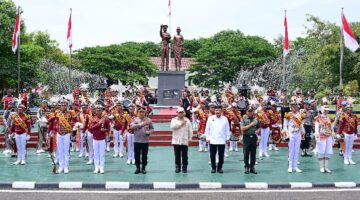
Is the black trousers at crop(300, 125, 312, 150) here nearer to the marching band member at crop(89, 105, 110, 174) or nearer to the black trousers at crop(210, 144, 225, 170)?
the black trousers at crop(210, 144, 225, 170)

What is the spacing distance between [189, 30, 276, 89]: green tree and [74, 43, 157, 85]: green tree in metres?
7.68

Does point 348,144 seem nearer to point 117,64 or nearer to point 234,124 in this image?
point 234,124

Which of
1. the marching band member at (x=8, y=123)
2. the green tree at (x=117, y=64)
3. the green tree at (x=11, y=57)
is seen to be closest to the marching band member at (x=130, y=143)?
the marching band member at (x=8, y=123)

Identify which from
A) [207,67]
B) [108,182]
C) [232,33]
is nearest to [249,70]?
[207,67]

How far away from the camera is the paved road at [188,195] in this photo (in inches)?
389

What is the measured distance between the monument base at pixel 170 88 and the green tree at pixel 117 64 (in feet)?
134

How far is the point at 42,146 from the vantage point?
56.0 ft

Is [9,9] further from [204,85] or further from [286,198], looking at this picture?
[286,198]

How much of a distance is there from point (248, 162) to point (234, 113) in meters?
3.19

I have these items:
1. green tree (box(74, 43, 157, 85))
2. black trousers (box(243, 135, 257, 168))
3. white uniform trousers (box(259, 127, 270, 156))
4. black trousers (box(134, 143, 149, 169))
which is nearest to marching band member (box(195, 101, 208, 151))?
white uniform trousers (box(259, 127, 270, 156))

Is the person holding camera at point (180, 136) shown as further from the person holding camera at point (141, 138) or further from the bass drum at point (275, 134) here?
the bass drum at point (275, 134)

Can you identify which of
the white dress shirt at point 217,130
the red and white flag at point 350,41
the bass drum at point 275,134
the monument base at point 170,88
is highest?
the red and white flag at point 350,41

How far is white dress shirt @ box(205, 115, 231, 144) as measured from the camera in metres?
12.6

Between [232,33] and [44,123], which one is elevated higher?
[232,33]
